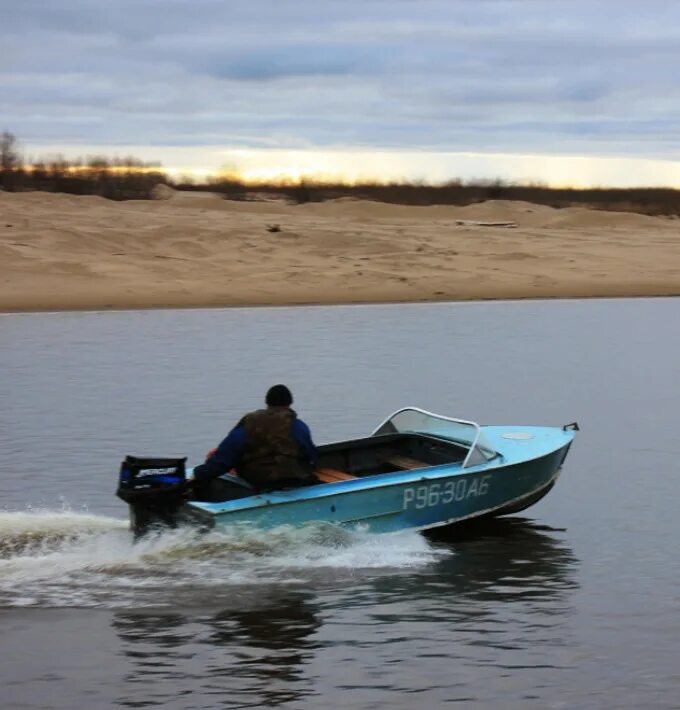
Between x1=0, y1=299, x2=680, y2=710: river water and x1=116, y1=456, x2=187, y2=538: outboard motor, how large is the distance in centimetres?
16

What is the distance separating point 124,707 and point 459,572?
3725mm

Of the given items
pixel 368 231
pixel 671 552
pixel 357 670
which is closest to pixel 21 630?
pixel 357 670

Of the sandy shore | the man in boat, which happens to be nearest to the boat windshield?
the man in boat

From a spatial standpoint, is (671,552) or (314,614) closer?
(314,614)

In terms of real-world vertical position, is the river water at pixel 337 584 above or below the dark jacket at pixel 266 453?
below

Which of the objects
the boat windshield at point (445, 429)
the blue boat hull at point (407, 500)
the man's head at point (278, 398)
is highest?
the man's head at point (278, 398)

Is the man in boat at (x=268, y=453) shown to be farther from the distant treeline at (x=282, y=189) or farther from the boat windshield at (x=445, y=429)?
the distant treeline at (x=282, y=189)

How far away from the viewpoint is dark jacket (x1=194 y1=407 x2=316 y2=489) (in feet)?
36.8

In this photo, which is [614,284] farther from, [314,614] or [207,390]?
[314,614]

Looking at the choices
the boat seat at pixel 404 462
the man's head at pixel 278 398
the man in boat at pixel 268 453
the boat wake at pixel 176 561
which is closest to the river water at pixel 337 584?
the boat wake at pixel 176 561

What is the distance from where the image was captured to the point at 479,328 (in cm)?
3019

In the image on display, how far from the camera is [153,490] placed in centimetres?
1080

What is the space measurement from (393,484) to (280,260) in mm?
31204

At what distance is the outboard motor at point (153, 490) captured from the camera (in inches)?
425
